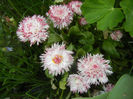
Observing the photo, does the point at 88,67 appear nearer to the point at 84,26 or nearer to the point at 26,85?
the point at 84,26

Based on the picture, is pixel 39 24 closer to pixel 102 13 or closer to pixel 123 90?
pixel 102 13

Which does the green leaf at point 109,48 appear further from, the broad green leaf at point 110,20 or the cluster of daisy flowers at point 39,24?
the cluster of daisy flowers at point 39,24

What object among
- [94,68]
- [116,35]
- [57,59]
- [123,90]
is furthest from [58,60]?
[116,35]

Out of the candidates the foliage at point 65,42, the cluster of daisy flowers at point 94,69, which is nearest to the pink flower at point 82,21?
the foliage at point 65,42

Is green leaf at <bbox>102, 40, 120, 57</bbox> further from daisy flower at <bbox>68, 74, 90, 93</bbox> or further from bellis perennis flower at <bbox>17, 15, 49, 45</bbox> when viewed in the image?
bellis perennis flower at <bbox>17, 15, 49, 45</bbox>

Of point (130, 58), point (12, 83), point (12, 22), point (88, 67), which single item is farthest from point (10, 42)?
point (130, 58)
